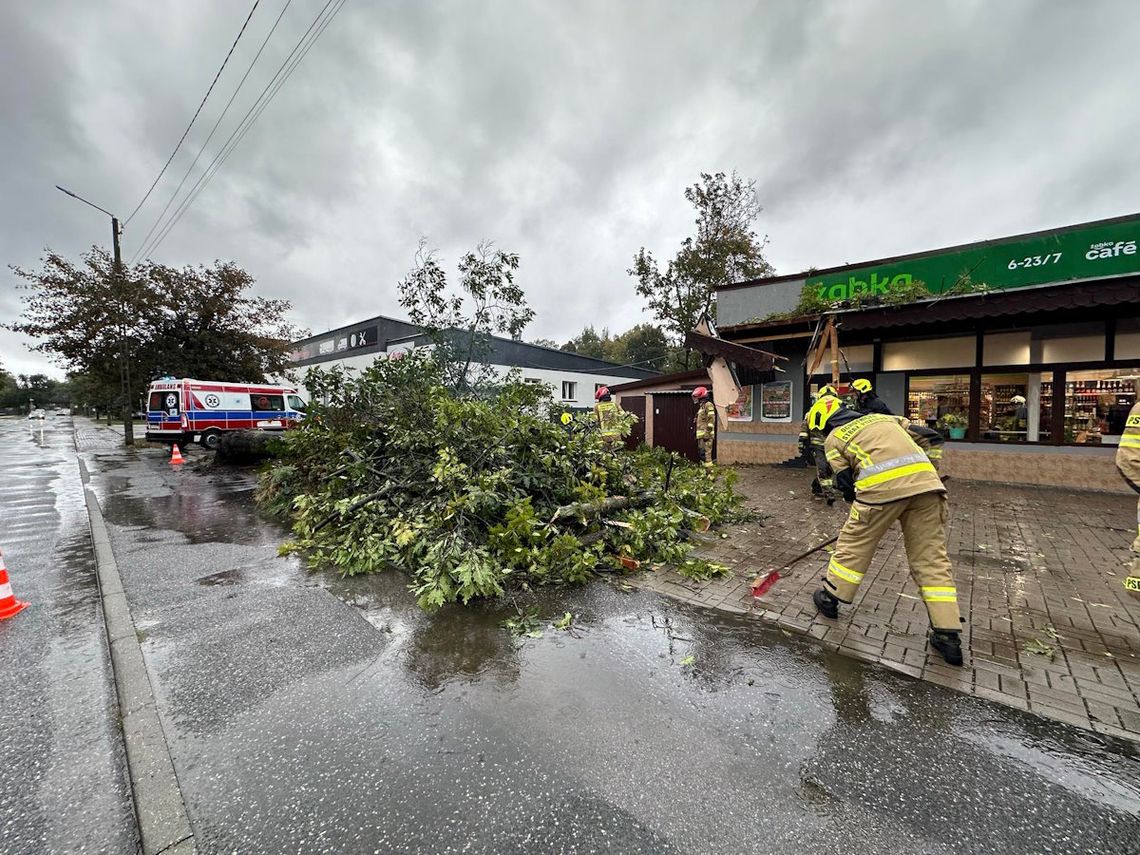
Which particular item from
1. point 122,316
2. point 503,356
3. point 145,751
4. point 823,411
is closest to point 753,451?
point 823,411

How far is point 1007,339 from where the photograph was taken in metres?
8.80

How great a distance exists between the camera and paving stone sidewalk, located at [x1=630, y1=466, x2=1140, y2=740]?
107 inches

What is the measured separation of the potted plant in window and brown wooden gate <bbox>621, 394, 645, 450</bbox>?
6471mm

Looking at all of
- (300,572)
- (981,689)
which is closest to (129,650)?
(300,572)

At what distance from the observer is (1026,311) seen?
24.6 ft

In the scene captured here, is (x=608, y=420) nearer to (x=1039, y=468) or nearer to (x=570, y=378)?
(x=1039, y=468)

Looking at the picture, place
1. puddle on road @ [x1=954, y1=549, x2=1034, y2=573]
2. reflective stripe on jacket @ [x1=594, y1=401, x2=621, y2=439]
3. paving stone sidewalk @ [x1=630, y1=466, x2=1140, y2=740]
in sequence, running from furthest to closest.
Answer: reflective stripe on jacket @ [x1=594, y1=401, x2=621, y2=439] < puddle on road @ [x1=954, y1=549, x2=1034, y2=573] < paving stone sidewalk @ [x1=630, y1=466, x2=1140, y2=740]

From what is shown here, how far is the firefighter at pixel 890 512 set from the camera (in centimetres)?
304

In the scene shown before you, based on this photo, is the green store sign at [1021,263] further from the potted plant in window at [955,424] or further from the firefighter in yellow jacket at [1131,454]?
the firefighter in yellow jacket at [1131,454]

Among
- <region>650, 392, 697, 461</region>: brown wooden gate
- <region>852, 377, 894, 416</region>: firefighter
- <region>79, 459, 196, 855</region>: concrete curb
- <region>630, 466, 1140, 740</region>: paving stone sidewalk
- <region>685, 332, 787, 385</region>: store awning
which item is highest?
<region>685, 332, 787, 385</region>: store awning

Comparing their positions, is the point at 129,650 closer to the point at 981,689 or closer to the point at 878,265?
the point at 981,689

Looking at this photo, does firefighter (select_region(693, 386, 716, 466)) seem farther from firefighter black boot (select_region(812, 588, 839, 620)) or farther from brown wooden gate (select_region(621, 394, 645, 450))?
firefighter black boot (select_region(812, 588, 839, 620))

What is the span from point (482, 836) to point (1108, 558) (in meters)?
6.41

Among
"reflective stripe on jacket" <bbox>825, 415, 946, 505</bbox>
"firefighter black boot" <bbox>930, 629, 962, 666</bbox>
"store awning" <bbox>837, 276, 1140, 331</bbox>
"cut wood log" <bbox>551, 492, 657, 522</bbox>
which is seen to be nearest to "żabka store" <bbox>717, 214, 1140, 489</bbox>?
"store awning" <bbox>837, 276, 1140, 331</bbox>
